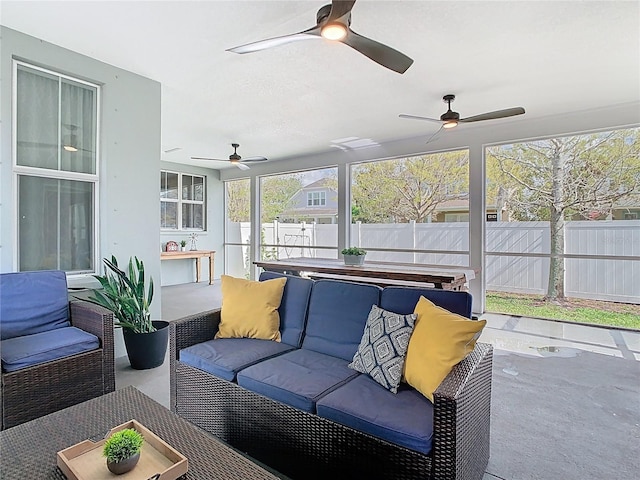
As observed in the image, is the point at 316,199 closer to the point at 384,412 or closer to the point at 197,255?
the point at 197,255

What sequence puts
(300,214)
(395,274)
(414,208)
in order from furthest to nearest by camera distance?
(300,214) → (414,208) → (395,274)

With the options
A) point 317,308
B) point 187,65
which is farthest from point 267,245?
point 317,308

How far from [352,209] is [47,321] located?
4.80 metres

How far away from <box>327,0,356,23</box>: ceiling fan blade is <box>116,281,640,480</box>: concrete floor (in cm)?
249

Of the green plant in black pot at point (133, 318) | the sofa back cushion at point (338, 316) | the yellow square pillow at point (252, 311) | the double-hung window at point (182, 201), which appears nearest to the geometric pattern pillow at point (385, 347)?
the sofa back cushion at point (338, 316)

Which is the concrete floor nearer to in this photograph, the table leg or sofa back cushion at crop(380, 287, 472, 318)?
sofa back cushion at crop(380, 287, 472, 318)

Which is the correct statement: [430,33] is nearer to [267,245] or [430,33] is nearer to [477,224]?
[477,224]

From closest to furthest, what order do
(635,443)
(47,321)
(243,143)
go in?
1. (635,443)
2. (47,321)
3. (243,143)

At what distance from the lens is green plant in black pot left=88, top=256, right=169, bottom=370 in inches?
115

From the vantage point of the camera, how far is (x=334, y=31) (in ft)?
6.80

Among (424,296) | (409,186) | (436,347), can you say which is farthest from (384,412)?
(409,186)

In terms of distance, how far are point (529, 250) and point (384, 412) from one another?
442 cm

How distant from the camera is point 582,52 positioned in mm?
2908

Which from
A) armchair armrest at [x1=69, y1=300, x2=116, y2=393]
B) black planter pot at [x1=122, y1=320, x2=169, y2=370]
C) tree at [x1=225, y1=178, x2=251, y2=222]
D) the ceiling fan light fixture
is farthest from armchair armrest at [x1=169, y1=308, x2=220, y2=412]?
tree at [x1=225, y1=178, x2=251, y2=222]
